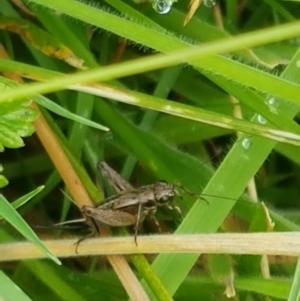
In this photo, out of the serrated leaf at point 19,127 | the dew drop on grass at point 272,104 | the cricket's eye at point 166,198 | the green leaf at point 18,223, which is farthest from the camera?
the cricket's eye at point 166,198

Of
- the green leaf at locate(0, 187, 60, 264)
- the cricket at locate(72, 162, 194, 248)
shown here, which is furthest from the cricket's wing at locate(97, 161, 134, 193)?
the green leaf at locate(0, 187, 60, 264)

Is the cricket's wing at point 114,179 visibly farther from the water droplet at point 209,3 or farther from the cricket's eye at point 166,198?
the water droplet at point 209,3

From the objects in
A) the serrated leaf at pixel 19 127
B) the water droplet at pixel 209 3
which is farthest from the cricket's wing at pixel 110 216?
the water droplet at pixel 209 3

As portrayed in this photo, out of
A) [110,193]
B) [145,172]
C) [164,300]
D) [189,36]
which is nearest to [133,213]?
[110,193]

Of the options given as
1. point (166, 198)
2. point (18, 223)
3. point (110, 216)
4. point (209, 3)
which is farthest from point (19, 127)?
point (209, 3)

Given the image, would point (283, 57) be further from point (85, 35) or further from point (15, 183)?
point (15, 183)

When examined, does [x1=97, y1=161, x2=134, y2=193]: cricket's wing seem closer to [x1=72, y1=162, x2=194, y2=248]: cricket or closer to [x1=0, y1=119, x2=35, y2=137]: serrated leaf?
[x1=72, y1=162, x2=194, y2=248]: cricket

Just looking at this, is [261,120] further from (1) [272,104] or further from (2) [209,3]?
(2) [209,3]
